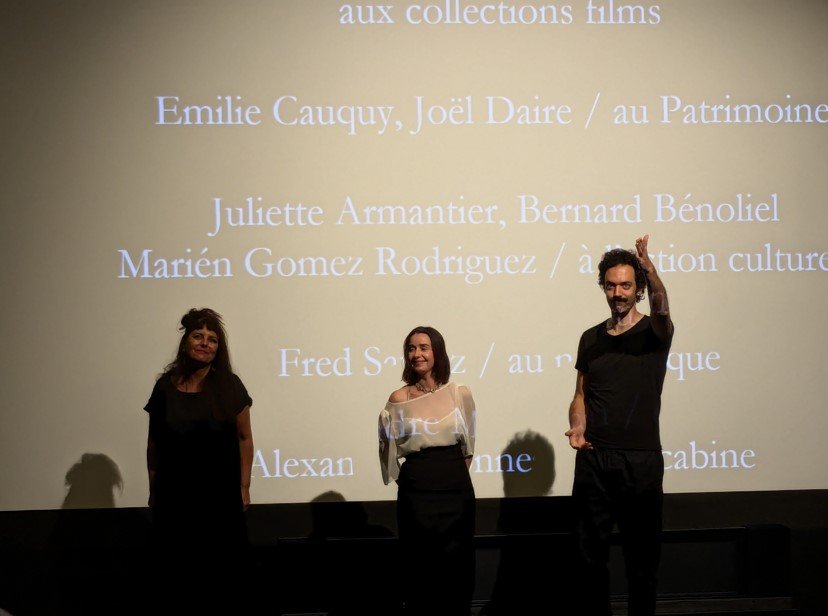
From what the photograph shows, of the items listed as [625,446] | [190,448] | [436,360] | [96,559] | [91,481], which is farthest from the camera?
[96,559]

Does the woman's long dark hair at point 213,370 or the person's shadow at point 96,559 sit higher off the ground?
the woman's long dark hair at point 213,370

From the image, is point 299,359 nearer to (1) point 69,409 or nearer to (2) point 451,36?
(1) point 69,409

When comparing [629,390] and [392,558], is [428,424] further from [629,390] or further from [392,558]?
[392,558]

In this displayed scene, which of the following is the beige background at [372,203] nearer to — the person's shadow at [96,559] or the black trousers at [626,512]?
the person's shadow at [96,559]

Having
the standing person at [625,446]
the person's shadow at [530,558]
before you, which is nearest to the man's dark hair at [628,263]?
the standing person at [625,446]

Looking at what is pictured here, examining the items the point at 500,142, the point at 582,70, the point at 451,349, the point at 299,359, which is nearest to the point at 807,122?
the point at 582,70

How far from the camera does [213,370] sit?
317 centimetres

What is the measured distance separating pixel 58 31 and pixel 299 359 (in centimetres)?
181

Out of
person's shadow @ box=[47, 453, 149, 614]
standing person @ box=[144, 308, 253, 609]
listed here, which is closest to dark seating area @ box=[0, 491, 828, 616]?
person's shadow @ box=[47, 453, 149, 614]

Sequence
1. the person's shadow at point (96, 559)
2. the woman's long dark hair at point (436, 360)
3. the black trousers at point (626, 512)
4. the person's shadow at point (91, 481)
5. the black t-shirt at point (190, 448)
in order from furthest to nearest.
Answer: the person's shadow at point (96, 559) < the person's shadow at point (91, 481) < the woman's long dark hair at point (436, 360) < the black t-shirt at point (190, 448) < the black trousers at point (626, 512)

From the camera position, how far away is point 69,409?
3699mm

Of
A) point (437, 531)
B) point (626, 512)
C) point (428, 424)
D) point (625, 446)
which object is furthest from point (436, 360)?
point (626, 512)

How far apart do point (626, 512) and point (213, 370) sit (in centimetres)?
159

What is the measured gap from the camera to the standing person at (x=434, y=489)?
3.15 meters
